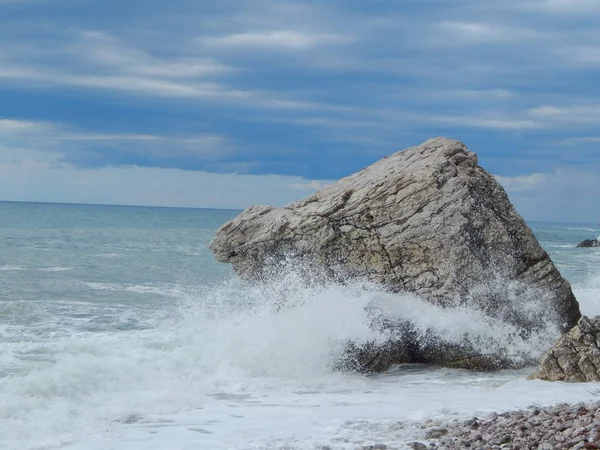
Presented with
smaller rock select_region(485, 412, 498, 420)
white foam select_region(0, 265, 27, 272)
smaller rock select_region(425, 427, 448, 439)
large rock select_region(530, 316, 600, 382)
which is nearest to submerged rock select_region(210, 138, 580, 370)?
large rock select_region(530, 316, 600, 382)

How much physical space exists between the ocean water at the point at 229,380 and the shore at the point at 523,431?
39 centimetres

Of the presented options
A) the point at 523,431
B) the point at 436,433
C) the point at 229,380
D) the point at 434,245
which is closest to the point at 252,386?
the point at 229,380

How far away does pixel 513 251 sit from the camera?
13352 millimetres

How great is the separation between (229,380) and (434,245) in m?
4.30

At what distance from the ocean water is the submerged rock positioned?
14.0 inches

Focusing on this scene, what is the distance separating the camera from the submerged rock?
13.1 metres

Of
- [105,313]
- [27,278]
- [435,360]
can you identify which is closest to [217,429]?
[435,360]

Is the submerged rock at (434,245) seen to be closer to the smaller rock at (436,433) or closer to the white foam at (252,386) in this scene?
the white foam at (252,386)

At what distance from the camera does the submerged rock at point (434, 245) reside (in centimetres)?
1308

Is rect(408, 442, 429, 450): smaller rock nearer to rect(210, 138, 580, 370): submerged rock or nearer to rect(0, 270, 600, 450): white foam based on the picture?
rect(0, 270, 600, 450): white foam

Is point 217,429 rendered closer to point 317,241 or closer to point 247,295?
point 317,241

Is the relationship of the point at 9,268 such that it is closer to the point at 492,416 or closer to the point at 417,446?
the point at 492,416

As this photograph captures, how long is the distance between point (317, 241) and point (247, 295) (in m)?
3.24

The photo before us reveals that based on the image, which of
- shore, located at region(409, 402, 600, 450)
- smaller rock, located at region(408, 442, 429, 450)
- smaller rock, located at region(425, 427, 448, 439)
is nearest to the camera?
shore, located at region(409, 402, 600, 450)
